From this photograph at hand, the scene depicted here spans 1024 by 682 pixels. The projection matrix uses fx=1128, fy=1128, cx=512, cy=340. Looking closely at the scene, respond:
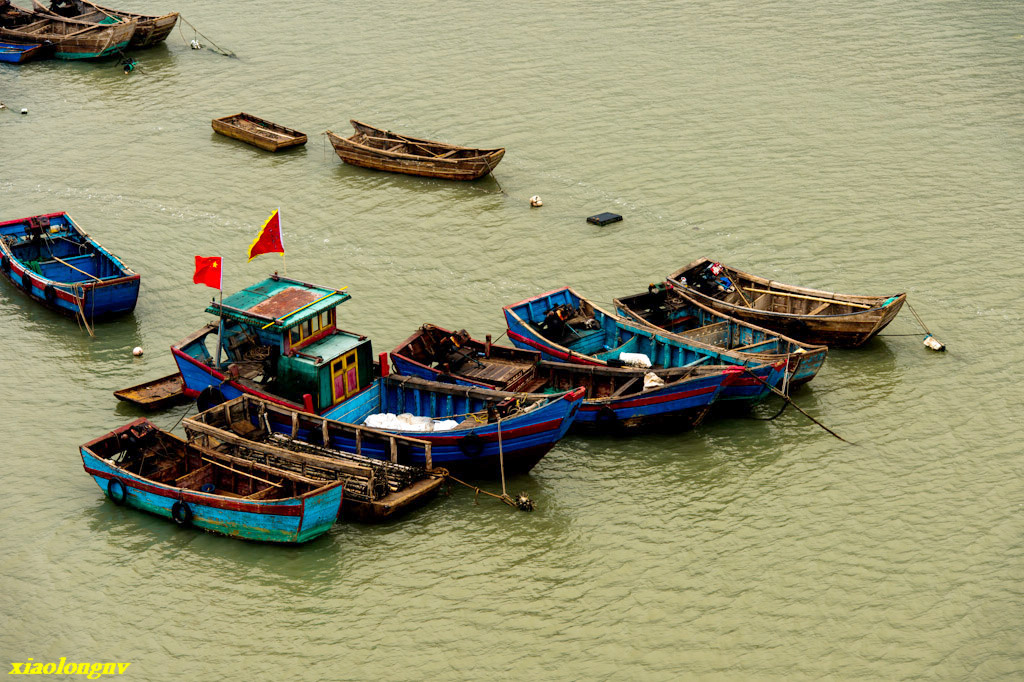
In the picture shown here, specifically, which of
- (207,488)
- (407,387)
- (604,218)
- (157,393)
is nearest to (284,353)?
(407,387)

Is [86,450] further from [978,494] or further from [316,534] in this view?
[978,494]

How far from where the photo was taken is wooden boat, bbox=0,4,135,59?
53688 mm

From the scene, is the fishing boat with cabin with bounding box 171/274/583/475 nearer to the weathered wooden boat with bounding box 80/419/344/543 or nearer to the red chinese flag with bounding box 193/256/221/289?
the red chinese flag with bounding box 193/256/221/289

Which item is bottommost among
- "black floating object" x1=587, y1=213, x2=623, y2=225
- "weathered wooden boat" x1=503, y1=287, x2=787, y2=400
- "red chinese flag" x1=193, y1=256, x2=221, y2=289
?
"weathered wooden boat" x1=503, y1=287, x2=787, y2=400

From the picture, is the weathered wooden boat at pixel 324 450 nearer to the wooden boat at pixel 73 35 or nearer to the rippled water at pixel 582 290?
the rippled water at pixel 582 290

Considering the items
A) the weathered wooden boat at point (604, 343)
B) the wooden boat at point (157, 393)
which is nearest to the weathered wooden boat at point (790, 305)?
the weathered wooden boat at point (604, 343)

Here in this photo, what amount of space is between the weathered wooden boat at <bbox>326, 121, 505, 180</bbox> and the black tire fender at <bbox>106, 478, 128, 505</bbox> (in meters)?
20.3

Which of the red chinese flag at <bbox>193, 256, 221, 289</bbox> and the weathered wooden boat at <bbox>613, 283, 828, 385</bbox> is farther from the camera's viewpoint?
the weathered wooden boat at <bbox>613, 283, 828, 385</bbox>

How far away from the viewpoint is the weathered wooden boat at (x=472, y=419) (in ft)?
82.6

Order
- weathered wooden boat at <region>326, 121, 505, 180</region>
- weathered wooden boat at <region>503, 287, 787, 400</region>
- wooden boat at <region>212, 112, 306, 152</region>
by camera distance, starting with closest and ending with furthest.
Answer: weathered wooden boat at <region>503, 287, 787, 400</region> < weathered wooden boat at <region>326, 121, 505, 180</region> < wooden boat at <region>212, 112, 306, 152</region>

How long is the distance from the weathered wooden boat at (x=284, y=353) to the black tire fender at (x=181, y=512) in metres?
3.67

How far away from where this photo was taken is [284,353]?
26781 millimetres

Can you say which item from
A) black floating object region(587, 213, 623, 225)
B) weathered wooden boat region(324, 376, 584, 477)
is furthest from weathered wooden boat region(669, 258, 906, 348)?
weathered wooden boat region(324, 376, 584, 477)

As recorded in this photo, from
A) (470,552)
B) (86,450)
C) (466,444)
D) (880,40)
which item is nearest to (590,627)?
(470,552)
